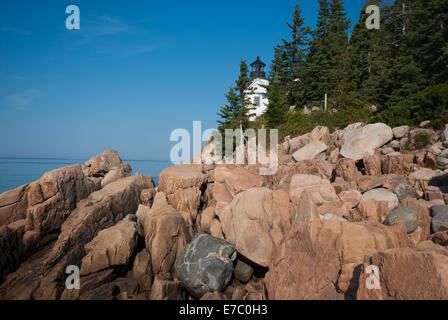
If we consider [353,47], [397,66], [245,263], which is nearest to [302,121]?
[397,66]

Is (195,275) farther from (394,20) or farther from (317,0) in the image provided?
(317,0)

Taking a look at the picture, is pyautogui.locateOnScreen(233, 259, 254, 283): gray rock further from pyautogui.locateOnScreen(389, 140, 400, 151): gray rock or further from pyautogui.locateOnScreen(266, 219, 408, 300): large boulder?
pyautogui.locateOnScreen(389, 140, 400, 151): gray rock

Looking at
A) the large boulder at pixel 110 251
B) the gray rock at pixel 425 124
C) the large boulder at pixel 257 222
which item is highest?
the gray rock at pixel 425 124

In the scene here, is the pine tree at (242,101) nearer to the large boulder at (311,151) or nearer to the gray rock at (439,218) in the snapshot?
the large boulder at (311,151)

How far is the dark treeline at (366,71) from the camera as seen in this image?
1819 cm

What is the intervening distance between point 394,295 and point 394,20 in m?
37.1

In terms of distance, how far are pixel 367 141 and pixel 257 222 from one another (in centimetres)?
1114

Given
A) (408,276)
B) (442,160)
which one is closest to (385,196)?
(442,160)

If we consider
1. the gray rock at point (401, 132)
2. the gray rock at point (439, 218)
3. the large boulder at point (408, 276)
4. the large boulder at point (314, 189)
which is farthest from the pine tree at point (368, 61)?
the large boulder at point (408, 276)

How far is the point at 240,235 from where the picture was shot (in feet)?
31.6

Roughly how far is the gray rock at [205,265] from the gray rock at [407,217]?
19.2ft

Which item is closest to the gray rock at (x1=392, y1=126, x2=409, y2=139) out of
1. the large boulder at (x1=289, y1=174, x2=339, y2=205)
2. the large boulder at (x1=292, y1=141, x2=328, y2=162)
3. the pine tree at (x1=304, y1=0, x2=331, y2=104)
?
the large boulder at (x1=292, y1=141, x2=328, y2=162)

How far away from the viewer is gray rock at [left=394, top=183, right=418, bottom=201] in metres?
10.6
